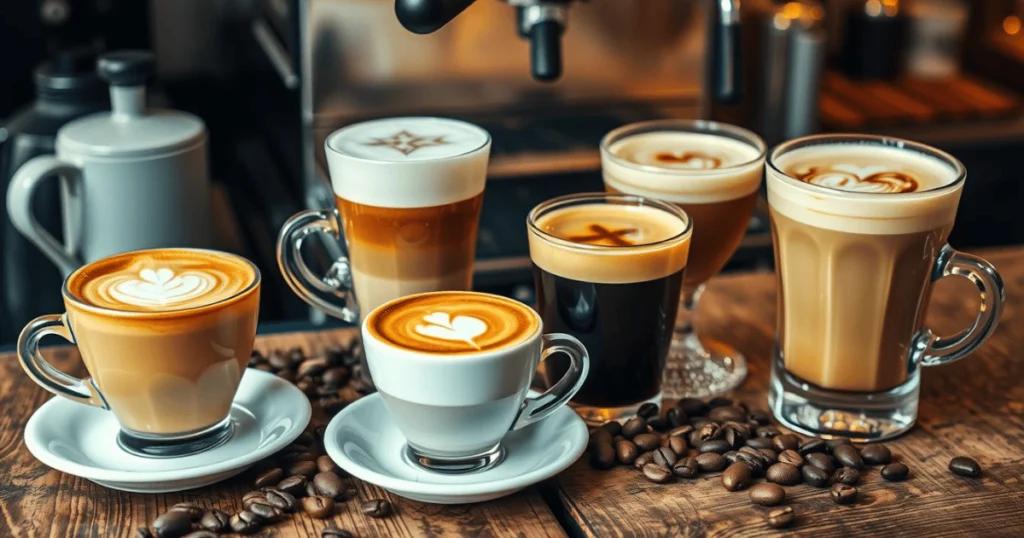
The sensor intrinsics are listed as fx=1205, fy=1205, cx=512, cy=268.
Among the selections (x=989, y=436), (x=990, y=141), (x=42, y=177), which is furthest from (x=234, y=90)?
(x=989, y=436)

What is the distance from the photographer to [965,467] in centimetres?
89

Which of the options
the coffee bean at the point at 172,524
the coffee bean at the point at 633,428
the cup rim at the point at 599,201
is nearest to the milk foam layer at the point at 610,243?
the cup rim at the point at 599,201

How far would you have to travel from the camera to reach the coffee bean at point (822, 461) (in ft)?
2.91

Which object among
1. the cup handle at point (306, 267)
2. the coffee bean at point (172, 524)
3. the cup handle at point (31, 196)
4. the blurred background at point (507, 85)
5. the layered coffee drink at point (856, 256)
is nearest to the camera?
the coffee bean at point (172, 524)

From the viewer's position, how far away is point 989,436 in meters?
0.96

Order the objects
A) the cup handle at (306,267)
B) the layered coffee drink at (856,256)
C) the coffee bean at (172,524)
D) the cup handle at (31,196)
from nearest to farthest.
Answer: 1. the coffee bean at (172,524)
2. the layered coffee drink at (856,256)
3. the cup handle at (306,267)
4. the cup handle at (31,196)

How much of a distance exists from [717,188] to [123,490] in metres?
0.54

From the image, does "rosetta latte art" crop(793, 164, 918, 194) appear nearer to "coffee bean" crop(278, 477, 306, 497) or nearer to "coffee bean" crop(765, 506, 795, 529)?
"coffee bean" crop(765, 506, 795, 529)

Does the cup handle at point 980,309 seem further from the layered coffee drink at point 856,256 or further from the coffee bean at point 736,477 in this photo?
the coffee bean at point 736,477

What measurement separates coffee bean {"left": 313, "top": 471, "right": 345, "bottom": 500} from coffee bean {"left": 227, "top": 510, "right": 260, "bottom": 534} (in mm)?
56

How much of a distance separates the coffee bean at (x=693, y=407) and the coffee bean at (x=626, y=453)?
0.29 ft

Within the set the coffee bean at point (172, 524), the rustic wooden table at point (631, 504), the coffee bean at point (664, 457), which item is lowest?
the rustic wooden table at point (631, 504)

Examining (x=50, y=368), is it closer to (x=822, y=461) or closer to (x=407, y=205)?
(x=407, y=205)

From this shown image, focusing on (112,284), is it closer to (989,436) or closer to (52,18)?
(989,436)
